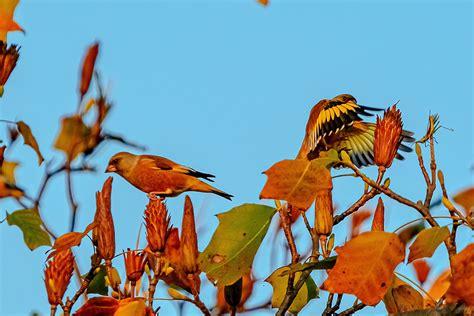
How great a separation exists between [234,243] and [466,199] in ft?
1.03

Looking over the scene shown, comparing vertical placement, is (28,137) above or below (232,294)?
above

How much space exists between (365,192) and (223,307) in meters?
0.46

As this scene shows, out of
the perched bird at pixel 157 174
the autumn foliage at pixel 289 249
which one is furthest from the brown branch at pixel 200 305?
the perched bird at pixel 157 174

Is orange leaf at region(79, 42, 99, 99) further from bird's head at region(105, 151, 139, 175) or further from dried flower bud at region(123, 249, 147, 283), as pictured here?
bird's head at region(105, 151, 139, 175)

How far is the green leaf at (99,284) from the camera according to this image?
4.60 feet

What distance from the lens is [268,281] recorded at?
1303 mm

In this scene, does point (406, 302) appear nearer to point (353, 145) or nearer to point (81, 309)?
point (81, 309)

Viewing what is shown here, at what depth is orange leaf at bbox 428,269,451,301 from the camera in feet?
4.75

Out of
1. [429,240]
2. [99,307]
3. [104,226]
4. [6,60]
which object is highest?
[6,60]

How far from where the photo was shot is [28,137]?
1.62 m

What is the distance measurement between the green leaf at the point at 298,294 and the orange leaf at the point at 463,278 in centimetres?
31

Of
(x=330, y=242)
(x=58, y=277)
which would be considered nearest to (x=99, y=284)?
(x=58, y=277)

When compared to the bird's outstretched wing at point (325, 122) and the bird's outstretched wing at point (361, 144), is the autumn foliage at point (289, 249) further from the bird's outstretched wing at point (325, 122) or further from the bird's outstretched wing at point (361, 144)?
the bird's outstretched wing at point (361, 144)

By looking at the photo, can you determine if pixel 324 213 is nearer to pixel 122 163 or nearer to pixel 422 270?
pixel 422 270
